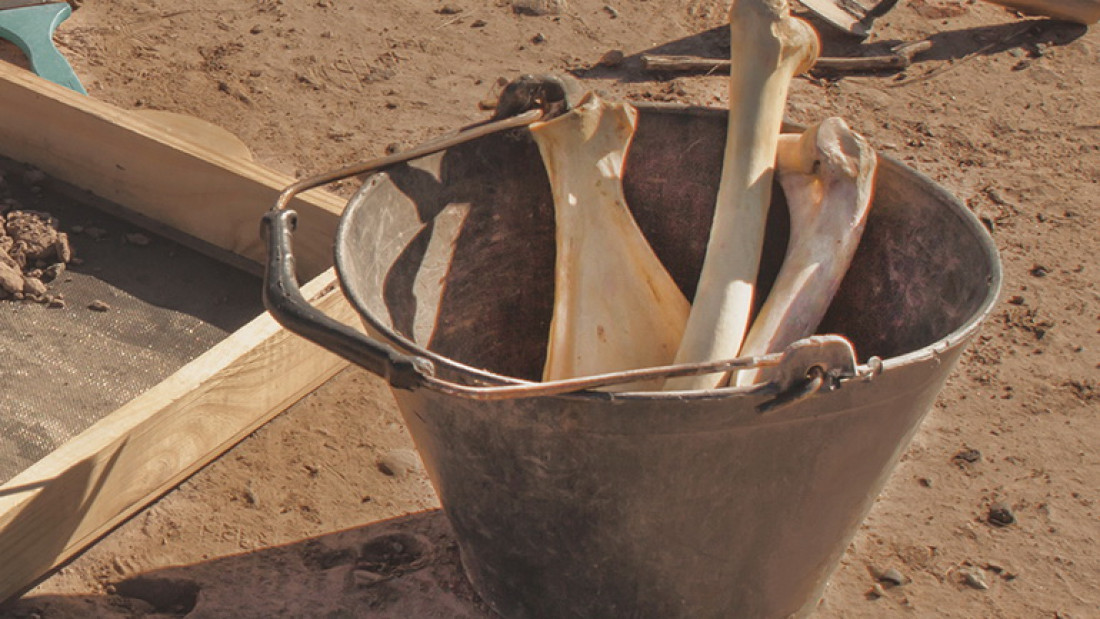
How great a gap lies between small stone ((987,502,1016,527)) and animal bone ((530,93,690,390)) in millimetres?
946

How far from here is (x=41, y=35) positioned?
402 centimetres

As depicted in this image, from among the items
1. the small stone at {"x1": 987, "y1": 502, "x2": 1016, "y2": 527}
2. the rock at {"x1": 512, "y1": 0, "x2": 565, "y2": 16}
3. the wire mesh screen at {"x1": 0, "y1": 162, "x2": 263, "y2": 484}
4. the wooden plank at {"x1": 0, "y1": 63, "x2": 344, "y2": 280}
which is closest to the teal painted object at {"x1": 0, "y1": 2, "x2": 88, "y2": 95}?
the wooden plank at {"x1": 0, "y1": 63, "x2": 344, "y2": 280}

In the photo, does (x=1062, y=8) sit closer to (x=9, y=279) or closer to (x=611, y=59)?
(x=611, y=59)

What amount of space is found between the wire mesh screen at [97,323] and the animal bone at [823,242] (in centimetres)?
154

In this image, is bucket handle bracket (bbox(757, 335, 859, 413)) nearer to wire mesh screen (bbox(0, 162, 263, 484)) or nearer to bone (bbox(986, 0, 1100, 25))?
wire mesh screen (bbox(0, 162, 263, 484))

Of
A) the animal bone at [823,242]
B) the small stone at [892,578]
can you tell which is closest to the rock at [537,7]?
the animal bone at [823,242]

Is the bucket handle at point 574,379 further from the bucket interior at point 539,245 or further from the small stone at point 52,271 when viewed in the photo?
the small stone at point 52,271

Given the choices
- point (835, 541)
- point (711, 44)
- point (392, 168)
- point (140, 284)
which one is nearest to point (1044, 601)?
point (835, 541)

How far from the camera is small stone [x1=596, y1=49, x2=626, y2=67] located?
4.39 meters

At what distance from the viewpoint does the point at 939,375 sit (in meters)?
1.87

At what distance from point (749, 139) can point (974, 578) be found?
3.48ft

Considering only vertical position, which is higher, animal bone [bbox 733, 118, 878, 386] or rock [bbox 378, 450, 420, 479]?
animal bone [bbox 733, 118, 878, 386]

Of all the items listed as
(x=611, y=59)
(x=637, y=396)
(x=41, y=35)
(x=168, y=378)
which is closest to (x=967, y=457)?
(x=637, y=396)

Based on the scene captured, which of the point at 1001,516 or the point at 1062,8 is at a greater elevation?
the point at 1062,8
